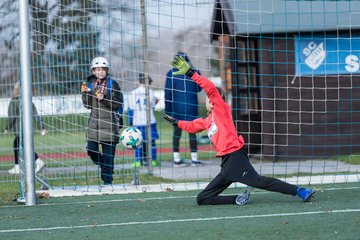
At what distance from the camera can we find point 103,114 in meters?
12.2

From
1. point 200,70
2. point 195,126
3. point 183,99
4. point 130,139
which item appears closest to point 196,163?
point 183,99

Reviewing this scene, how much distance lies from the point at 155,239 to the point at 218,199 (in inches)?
92.9

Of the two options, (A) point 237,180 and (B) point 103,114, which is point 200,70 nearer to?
(B) point 103,114

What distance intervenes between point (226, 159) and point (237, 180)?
280mm

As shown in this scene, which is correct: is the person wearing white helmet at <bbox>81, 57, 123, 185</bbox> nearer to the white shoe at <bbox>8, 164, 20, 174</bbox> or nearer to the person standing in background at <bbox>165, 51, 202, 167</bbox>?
the person standing in background at <bbox>165, 51, 202, 167</bbox>

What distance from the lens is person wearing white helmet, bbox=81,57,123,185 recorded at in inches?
476

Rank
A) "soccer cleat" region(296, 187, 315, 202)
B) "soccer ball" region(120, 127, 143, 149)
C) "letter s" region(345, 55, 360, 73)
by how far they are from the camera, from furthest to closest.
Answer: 1. "letter s" region(345, 55, 360, 73)
2. "soccer ball" region(120, 127, 143, 149)
3. "soccer cleat" region(296, 187, 315, 202)

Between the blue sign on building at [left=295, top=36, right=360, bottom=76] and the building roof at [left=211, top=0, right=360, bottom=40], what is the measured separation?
0.97 ft

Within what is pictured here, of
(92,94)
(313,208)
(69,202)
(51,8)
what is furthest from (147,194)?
(51,8)

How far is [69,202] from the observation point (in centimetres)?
1048

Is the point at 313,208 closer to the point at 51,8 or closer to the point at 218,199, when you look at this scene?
the point at 218,199

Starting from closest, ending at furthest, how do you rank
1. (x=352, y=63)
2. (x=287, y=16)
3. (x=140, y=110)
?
(x=140, y=110), (x=287, y=16), (x=352, y=63)

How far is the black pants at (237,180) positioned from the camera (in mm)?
9305

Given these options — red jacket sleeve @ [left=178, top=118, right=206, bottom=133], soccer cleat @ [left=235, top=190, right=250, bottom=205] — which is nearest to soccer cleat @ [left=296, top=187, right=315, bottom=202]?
soccer cleat @ [left=235, top=190, right=250, bottom=205]
